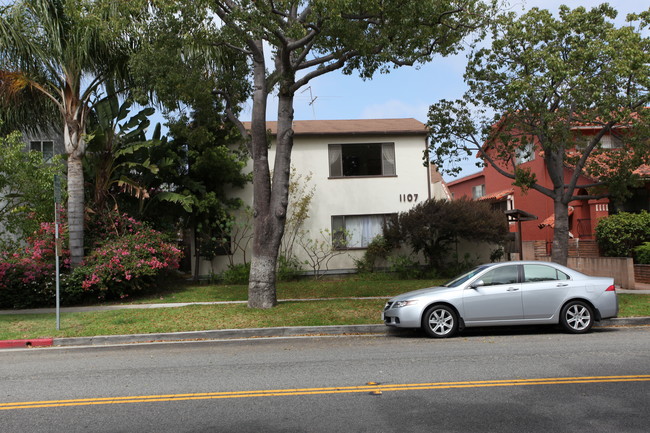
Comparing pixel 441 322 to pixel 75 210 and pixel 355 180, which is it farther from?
pixel 355 180

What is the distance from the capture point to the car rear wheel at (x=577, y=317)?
10.2 meters

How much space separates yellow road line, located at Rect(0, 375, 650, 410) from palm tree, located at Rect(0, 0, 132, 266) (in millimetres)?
10089

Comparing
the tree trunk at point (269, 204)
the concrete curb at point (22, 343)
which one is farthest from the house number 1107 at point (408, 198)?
the concrete curb at point (22, 343)

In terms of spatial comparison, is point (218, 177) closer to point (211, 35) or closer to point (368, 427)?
point (211, 35)

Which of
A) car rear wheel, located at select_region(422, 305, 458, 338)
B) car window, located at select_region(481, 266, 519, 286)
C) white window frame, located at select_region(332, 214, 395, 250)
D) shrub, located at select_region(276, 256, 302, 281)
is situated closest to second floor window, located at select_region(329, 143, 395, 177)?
white window frame, located at select_region(332, 214, 395, 250)

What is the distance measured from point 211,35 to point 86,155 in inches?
287

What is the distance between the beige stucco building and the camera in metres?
20.6

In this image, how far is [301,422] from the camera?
17.2ft

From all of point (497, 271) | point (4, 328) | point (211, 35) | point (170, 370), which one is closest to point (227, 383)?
point (170, 370)

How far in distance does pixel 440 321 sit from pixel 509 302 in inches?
51.8

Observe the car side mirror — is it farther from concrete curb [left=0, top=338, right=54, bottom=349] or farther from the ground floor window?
the ground floor window

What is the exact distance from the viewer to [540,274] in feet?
34.2

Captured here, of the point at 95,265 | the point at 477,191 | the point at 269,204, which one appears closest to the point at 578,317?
the point at 269,204

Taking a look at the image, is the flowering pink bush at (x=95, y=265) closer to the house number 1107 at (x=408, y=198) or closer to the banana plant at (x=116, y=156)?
the banana plant at (x=116, y=156)
